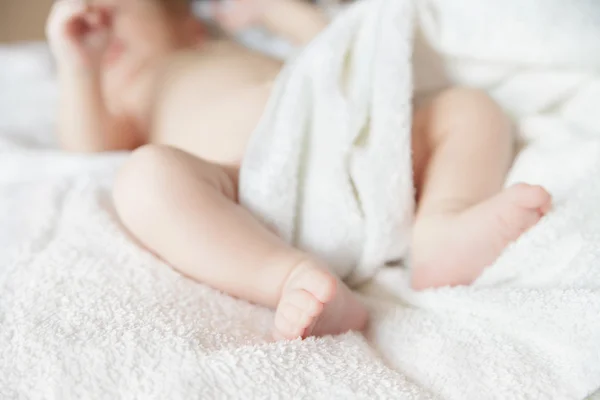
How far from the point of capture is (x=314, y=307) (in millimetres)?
523

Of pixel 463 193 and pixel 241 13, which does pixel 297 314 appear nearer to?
pixel 463 193

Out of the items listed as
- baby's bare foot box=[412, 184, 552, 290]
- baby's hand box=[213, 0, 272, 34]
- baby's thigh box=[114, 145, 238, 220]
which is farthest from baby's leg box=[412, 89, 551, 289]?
baby's hand box=[213, 0, 272, 34]

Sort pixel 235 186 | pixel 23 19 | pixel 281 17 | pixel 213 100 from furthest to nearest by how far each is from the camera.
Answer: pixel 23 19 → pixel 281 17 → pixel 213 100 → pixel 235 186

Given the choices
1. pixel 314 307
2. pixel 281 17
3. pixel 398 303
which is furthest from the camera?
pixel 281 17

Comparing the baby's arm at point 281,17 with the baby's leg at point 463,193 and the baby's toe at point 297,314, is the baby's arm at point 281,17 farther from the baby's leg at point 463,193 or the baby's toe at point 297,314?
the baby's toe at point 297,314

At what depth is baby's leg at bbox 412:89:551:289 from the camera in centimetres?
59

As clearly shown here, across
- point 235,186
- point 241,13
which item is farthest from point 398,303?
point 241,13

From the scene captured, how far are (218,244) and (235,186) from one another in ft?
0.46

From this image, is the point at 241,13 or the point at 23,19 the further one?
the point at 23,19

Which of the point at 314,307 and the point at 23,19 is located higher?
the point at 314,307

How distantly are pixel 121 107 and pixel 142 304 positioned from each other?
0.68 metres

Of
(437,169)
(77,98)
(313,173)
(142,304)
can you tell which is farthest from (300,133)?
(77,98)

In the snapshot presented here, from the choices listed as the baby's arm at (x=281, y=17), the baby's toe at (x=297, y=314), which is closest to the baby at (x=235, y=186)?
the baby's toe at (x=297, y=314)

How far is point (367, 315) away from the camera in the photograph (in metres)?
0.59
